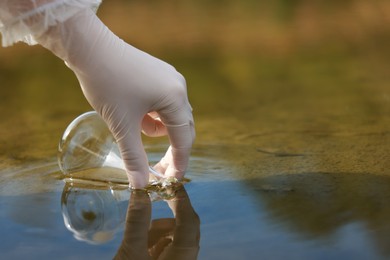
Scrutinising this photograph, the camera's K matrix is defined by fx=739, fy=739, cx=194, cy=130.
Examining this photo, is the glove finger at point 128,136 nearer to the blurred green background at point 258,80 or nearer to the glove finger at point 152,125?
the glove finger at point 152,125

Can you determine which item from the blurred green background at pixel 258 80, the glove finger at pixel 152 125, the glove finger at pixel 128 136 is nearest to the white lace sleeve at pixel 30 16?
the glove finger at pixel 128 136

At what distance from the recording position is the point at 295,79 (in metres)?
2.55

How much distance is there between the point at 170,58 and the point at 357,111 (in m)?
1.14

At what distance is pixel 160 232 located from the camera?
4.16 feet

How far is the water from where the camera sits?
1.22 metres

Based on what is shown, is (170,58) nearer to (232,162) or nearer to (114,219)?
(232,162)

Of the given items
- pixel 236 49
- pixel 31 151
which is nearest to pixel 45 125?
pixel 31 151

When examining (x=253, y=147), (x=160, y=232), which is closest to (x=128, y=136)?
(x=160, y=232)

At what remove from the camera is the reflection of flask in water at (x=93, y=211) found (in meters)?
1.28

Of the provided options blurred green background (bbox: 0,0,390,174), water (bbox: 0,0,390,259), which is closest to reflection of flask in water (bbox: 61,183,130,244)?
water (bbox: 0,0,390,259)

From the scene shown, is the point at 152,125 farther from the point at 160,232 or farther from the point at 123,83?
the point at 160,232

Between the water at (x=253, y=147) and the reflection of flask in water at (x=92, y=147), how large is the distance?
0.05 m

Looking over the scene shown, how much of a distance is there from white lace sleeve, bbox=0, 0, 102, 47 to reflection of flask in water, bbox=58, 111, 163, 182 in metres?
0.28

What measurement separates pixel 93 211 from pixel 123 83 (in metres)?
0.25
